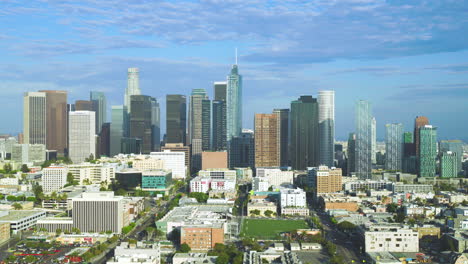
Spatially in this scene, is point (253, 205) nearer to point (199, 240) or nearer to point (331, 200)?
point (331, 200)

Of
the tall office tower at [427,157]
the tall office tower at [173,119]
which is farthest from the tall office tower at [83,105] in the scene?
the tall office tower at [427,157]

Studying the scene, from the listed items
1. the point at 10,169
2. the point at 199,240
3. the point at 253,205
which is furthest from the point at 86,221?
the point at 10,169

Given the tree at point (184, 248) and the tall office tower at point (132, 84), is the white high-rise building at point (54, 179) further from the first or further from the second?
the tall office tower at point (132, 84)

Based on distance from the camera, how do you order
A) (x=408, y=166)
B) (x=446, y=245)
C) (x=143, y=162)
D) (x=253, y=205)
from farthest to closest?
(x=408, y=166) → (x=143, y=162) → (x=253, y=205) → (x=446, y=245)

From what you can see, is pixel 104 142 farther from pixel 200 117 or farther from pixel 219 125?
pixel 219 125

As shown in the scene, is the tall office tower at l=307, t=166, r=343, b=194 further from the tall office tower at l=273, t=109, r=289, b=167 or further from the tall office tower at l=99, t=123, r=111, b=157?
the tall office tower at l=99, t=123, r=111, b=157

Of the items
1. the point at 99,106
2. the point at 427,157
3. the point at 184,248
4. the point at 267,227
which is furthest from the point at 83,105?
the point at 184,248
